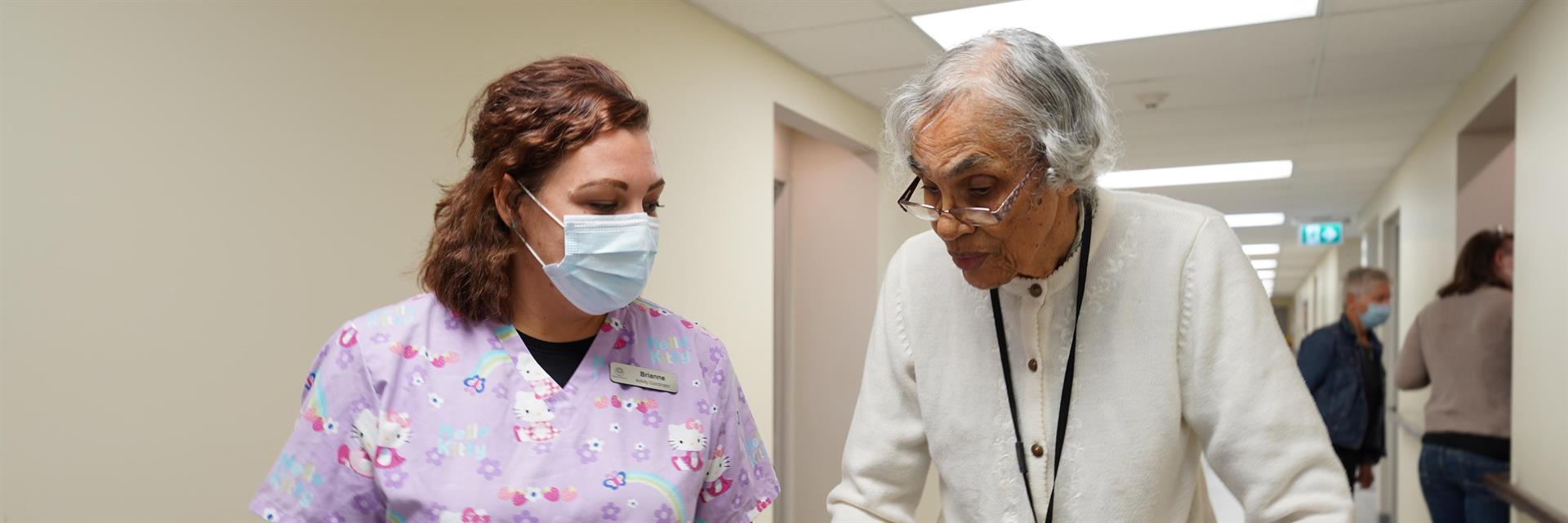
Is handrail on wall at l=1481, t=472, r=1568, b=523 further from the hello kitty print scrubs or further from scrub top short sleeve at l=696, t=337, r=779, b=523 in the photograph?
the hello kitty print scrubs

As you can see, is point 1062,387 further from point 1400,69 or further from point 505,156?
point 1400,69

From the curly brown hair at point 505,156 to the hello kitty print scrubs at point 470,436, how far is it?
0.17 feet

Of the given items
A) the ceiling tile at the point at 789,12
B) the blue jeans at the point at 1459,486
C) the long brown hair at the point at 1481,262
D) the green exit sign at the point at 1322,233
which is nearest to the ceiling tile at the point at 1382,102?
the long brown hair at the point at 1481,262

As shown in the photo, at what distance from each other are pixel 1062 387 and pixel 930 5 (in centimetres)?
279

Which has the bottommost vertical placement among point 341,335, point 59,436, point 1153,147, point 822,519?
point 822,519

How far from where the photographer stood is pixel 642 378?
5.41 ft

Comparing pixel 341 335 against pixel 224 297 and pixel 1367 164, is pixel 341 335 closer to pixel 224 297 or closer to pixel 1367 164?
pixel 224 297

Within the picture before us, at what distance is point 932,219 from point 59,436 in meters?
1.59

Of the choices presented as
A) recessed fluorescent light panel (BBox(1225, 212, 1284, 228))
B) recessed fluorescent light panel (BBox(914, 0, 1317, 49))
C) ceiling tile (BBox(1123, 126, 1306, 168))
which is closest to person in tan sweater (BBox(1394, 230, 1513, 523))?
recessed fluorescent light panel (BBox(914, 0, 1317, 49))

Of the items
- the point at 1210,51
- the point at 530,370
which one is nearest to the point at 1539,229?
the point at 1210,51

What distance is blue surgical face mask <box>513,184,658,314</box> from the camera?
1.58 metres

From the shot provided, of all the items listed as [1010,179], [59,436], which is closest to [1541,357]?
[1010,179]

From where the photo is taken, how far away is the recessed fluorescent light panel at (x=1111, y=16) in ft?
13.3

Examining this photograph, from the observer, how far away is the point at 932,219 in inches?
53.5
